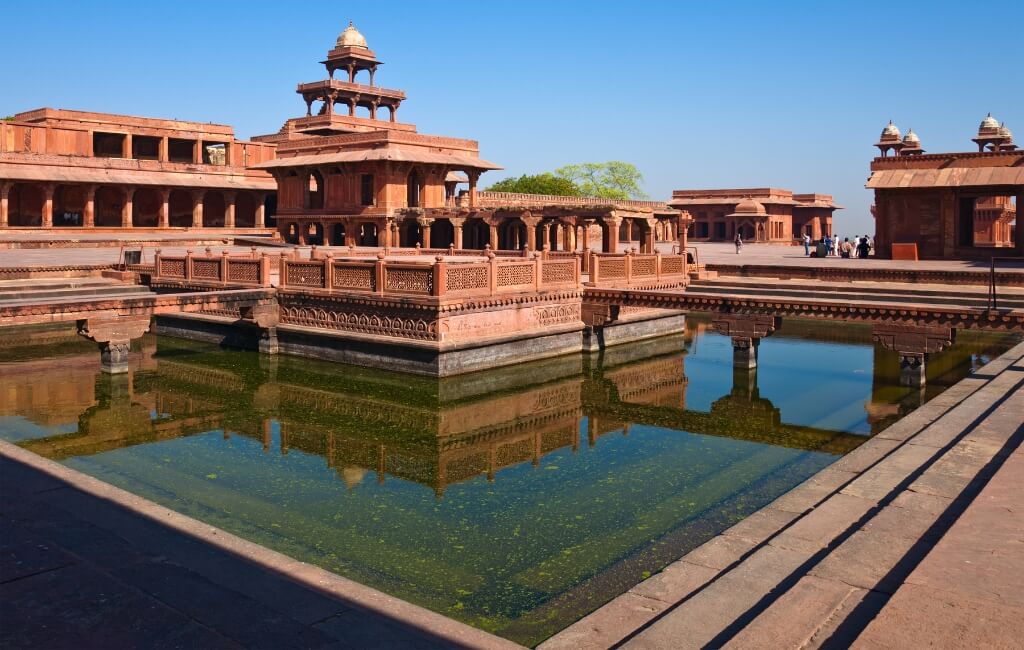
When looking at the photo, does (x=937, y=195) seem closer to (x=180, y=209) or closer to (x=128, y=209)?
(x=128, y=209)

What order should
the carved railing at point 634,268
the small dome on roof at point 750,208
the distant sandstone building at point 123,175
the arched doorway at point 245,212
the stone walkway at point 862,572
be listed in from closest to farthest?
the stone walkway at point 862,572
the carved railing at point 634,268
the distant sandstone building at point 123,175
the arched doorway at point 245,212
the small dome on roof at point 750,208

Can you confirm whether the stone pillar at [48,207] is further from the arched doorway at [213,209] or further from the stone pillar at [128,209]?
the arched doorway at [213,209]

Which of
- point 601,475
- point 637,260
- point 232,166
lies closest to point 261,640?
point 601,475

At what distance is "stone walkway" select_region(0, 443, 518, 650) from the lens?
491 cm

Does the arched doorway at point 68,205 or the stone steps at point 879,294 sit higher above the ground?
the arched doorway at point 68,205

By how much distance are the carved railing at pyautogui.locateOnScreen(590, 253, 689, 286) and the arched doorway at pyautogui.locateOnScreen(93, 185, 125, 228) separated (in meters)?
30.4

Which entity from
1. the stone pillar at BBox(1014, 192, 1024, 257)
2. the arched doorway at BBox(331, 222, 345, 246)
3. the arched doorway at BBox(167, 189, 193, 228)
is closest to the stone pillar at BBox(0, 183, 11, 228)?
the arched doorway at BBox(167, 189, 193, 228)

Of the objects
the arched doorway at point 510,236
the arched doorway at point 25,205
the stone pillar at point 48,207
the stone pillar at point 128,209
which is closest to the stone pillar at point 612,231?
the arched doorway at point 510,236

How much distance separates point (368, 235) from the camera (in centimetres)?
4112

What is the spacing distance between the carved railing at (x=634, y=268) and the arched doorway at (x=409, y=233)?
55.8 ft

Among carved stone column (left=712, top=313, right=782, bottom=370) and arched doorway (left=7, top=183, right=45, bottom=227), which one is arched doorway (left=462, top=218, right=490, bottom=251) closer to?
arched doorway (left=7, top=183, right=45, bottom=227)

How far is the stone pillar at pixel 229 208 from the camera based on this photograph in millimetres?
46094

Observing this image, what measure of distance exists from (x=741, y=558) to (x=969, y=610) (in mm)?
1991

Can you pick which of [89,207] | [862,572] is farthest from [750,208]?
[862,572]
